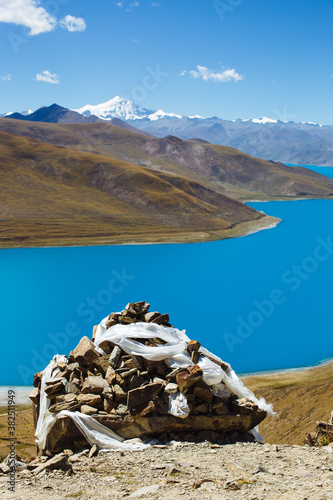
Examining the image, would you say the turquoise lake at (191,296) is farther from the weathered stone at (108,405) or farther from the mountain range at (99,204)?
the weathered stone at (108,405)

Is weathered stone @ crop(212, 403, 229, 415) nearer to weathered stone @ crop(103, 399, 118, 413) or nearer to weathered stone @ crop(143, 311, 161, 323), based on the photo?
weathered stone @ crop(103, 399, 118, 413)

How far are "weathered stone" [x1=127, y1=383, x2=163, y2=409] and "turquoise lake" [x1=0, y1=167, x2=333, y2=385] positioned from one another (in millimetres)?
21261

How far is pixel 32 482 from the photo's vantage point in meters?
7.87

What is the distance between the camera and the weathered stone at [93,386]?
963 cm

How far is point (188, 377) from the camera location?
934cm

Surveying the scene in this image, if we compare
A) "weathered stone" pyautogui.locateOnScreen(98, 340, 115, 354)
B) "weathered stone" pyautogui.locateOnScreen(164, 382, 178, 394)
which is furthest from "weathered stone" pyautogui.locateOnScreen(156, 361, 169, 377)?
"weathered stone" pyautogui.locateOnScreen(98, 340, 115, 354)

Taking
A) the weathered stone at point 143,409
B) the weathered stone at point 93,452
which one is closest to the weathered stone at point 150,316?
the weathered stone at point 143,409

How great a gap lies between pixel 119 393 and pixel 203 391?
5.75 feet

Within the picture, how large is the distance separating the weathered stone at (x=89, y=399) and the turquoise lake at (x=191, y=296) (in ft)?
67.8

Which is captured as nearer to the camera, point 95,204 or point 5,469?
point 5,469

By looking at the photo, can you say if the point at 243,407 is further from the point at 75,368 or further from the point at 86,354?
the point at 75,368

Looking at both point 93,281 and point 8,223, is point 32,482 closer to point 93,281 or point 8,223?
point 93,281

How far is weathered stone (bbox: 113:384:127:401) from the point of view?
948 centimetres

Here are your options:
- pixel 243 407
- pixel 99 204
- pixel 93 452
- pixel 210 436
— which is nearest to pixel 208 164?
pixel 99 204
